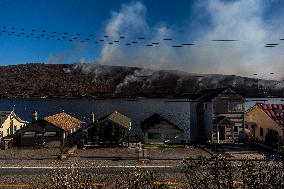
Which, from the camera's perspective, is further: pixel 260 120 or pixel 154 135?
pixel 260 120

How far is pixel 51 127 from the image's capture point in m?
49.3

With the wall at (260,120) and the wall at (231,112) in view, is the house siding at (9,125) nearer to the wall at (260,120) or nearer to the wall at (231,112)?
the wall at (231,112)

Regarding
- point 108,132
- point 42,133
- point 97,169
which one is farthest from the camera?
point 108,132

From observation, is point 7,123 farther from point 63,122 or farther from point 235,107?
point 235,107

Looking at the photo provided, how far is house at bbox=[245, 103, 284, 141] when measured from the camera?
49.3m

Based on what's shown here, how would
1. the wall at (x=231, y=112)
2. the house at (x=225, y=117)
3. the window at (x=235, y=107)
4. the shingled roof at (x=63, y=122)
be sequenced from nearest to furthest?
1. the shingled roof at (x=63, y=122)
2. the house at (x=225, y=117)
3. the wall at (x=231, y=112)
4. the window at (x=235, y=107)

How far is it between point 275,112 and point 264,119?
171cm

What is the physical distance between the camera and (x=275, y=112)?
2024 inches

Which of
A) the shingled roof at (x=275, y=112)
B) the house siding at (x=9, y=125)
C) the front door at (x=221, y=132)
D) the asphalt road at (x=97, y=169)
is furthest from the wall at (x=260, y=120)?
the house siding at (x=9, y=125)

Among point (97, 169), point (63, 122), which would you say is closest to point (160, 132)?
point (63, 122)

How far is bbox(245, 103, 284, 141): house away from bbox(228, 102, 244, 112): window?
2417 mm

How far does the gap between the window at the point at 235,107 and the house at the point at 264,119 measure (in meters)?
2.42

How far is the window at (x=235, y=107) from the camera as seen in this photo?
5359cm

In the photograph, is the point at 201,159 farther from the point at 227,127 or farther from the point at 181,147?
the point at 227,127
